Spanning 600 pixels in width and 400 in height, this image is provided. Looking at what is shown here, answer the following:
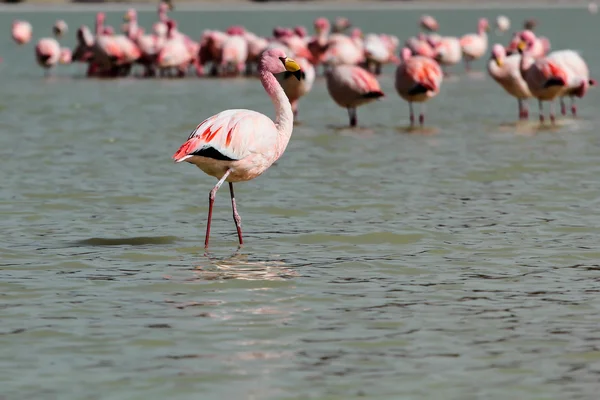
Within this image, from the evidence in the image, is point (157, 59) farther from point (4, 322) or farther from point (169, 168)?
point (4, 322)

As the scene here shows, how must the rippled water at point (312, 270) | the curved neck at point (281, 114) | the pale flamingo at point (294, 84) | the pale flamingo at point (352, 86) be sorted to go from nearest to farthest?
the rippled water at point (312, 270) → the curved neck at point (281, 114) → the pale flamingo at point (352, 86) → the pale flamingo at point (294, 84)

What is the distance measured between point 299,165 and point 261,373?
10977mm

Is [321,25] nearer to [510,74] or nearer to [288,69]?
[510,74]

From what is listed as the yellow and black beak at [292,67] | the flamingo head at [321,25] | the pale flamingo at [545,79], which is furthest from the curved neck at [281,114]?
the flamingo head at [321,25]

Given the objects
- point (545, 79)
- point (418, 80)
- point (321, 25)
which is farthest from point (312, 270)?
point (321, 25)

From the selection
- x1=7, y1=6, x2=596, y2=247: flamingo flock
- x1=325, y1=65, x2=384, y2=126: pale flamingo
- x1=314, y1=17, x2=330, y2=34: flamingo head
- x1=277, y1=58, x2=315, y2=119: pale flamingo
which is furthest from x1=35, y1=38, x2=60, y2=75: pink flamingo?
x1=325, y1=65, x2=384, y2=126: pale flamingo

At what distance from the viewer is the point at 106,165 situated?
1864cm

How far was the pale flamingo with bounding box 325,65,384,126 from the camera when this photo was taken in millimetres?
23391

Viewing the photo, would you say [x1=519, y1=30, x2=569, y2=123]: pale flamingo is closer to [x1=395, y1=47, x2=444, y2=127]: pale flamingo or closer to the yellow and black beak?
[x1=395, y1=47, x2=444, y2=127]: pale flamingo

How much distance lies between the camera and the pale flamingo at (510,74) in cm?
2548

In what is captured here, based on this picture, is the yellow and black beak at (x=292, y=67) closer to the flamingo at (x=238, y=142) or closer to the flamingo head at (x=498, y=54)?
the flamingo at (x=238, y=142)

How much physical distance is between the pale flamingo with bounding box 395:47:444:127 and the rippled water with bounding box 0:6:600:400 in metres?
1.29

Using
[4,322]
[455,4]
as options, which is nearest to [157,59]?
[4,322]

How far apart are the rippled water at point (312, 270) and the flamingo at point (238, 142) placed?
79 cm
